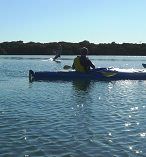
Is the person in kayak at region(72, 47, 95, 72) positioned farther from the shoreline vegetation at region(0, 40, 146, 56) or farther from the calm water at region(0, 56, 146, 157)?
the shoreline vegetation at region(0, 40, 146, 56)

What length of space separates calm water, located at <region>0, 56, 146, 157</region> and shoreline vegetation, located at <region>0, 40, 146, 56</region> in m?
90.0

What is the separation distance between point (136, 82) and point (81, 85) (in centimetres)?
454

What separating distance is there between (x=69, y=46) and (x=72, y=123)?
317 ft

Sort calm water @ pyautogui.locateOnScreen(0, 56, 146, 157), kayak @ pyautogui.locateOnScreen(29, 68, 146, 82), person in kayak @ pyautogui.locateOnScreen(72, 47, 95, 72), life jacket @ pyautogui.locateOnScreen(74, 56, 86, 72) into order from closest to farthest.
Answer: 1. calm water @ pyautogui.locateOnScreen(0, 56, 146, 157)
2. person in kayak @ pyautogui.locateOnScreen(72, 47, 95, 72)
3. life jacket @ pyautogui.locateOnScreen(74, 56, 86, 72)
4. kayak @ pyautogui.locateOnScreen(29, 68, 146, 82)

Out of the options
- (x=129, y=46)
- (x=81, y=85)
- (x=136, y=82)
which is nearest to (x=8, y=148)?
(x=81, y=85)

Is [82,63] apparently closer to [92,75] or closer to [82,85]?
[92,75]

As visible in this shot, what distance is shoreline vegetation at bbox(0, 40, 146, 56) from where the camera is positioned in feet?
370

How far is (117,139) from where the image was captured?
36.2ft

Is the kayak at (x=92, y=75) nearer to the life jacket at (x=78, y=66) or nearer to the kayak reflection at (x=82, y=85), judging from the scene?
the life jacket at (x=78, y=66)

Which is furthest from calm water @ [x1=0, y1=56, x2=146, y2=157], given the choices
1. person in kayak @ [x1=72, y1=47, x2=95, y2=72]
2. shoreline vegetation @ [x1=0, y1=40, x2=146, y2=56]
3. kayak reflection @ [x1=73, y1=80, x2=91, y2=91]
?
shoreline vegetation @ [x1=0, y1=40, x2=146, y2=56]

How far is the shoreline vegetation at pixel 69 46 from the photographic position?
11281 cm

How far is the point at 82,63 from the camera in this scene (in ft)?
92.2

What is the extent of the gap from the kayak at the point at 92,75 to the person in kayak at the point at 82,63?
0.33 meters

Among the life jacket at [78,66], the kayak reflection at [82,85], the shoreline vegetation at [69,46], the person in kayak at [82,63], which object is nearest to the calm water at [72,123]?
the kayak reflection at [82,85]
